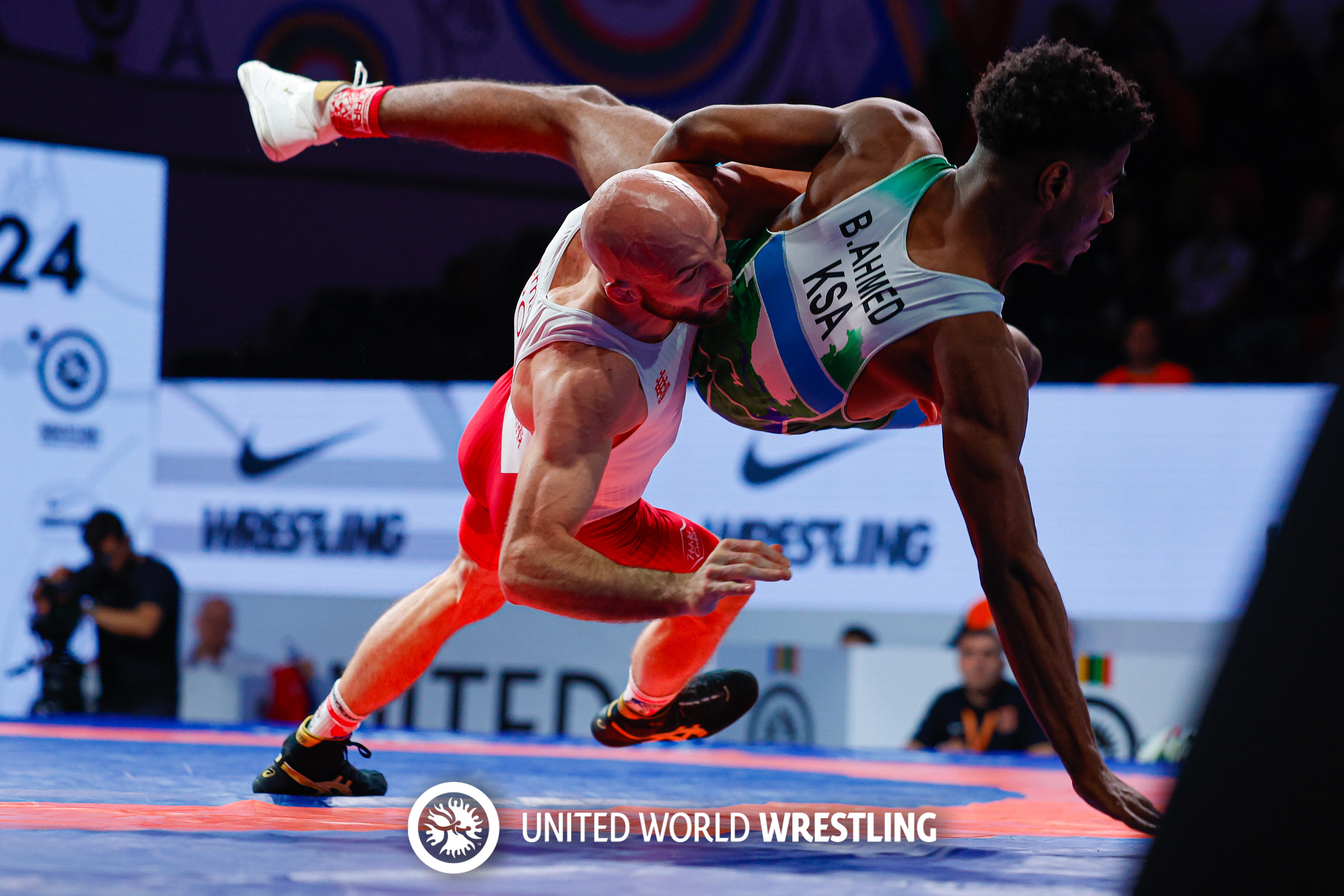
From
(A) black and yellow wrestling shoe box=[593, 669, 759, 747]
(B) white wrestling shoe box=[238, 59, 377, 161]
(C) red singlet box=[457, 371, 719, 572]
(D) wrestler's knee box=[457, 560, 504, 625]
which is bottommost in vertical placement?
(A) black and yellow wrestling shoe box=[593, 669, 759, 747]

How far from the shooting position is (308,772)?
9.00 feet

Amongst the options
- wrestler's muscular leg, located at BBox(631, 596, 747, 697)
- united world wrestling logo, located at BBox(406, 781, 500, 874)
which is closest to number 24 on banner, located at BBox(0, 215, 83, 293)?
wrestler's muscular leg, located at BBox(631, 596, 747, 697)

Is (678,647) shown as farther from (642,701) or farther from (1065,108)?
(1065,108)

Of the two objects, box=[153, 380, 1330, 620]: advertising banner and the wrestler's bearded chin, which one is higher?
the wrestler's bearded chin

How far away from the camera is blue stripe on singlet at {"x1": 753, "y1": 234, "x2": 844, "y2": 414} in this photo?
2402mm

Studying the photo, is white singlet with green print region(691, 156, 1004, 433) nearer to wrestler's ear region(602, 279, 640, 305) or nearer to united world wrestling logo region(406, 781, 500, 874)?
wrestler's ear region(602, 279, 640, 305)

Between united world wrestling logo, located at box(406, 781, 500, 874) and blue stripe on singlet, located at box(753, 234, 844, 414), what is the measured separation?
96 cm

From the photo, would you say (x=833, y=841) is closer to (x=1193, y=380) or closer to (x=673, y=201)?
(x=673, y=201)

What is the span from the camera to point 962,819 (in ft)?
8.90

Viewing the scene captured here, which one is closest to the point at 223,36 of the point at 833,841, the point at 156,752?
the point at 156,752

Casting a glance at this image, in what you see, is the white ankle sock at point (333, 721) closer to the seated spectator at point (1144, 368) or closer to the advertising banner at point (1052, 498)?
the advertising banner at point (1052, 498)

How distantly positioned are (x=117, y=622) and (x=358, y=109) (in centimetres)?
336

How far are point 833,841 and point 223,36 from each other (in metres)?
6.35

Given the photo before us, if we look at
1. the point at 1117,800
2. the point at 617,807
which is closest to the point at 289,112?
the point at 617,807
